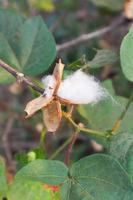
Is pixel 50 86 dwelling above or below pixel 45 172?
above

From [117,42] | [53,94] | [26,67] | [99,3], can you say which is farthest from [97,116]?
[117,42]

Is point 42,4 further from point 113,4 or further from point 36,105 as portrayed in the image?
point 36,105

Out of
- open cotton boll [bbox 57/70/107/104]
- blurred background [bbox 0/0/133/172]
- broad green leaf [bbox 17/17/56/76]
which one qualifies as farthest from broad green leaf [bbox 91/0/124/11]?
open cotton boll [bbox 57/70/107/104]

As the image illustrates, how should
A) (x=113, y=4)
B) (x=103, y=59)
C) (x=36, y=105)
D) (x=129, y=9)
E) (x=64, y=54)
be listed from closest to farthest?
1. (x=36, y=105)
2. (x=103, y=59)
3. (x=129, y=9)
4. (x=113, y=4)
5. (x=64, y=54)

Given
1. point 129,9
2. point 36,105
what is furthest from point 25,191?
point 129,9

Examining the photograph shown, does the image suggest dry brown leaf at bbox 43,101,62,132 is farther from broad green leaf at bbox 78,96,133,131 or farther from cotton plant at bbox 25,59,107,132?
broad green leaf at bbox 78,96,133,131
